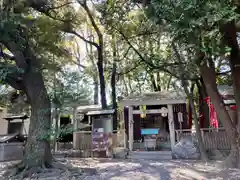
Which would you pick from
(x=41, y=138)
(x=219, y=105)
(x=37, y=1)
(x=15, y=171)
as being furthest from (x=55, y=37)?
(x=219, y=105)

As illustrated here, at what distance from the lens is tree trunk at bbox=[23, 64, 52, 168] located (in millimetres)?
7426

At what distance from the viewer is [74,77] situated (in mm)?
9273

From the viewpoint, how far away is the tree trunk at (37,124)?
292 inches

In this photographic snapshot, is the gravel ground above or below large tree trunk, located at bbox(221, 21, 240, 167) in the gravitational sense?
below

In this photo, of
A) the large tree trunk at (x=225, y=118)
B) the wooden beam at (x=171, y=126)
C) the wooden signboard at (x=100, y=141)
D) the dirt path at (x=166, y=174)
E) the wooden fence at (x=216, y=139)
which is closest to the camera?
the dirt path at (x=166, y=174)

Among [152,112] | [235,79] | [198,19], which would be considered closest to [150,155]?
[152,112]

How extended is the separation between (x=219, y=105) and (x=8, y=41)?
7.81 metres

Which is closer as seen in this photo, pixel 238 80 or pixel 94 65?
pixel 238 80

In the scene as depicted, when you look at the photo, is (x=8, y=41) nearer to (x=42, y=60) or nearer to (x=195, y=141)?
(x=42, y=60)

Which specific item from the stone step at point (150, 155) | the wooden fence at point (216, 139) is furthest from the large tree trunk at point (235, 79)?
the stone step at point (150, 155)

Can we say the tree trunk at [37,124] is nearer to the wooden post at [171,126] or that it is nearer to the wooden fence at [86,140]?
the wooden fence at [86,140]

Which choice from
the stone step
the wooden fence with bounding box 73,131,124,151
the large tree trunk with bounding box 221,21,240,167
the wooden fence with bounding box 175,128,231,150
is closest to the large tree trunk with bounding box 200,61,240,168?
the large tree trunk with bounding box 221,21,240,167

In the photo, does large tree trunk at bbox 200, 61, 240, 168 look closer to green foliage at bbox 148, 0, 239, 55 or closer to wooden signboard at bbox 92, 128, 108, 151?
green foliage at bbox 148, 0, 239, 55

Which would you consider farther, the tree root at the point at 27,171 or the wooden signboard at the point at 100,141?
the wooden signboard at the point at 100,141
